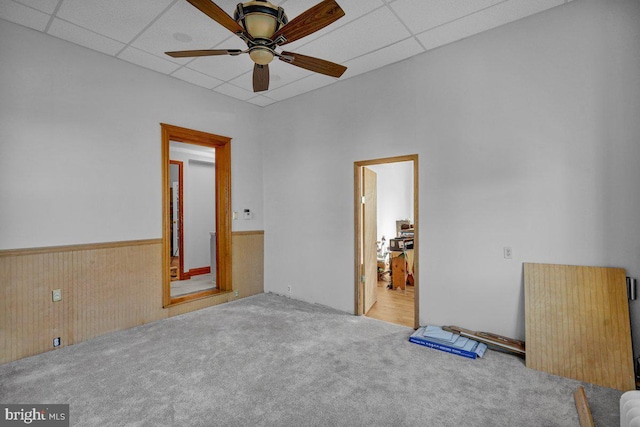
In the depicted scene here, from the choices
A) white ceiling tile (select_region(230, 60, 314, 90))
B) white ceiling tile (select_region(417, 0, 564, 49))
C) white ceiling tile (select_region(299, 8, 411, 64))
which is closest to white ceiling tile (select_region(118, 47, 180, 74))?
white ceiling tile (select_region(230, 60, 314, 90))

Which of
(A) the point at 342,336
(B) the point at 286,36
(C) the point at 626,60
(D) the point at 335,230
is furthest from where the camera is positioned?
(D) the point at 335,230

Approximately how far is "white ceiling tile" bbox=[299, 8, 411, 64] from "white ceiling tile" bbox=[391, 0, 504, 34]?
10 cm

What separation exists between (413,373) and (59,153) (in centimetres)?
406

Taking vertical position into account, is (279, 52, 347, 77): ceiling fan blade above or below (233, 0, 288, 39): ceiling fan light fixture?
below

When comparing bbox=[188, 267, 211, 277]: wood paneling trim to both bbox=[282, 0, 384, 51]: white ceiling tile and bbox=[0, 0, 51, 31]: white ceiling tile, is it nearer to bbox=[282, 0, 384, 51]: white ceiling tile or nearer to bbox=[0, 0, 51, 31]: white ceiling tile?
bbox=[0, 0, 51, 31]: white ceiling tile

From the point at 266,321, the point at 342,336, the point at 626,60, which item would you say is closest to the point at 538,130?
the point at 626,60

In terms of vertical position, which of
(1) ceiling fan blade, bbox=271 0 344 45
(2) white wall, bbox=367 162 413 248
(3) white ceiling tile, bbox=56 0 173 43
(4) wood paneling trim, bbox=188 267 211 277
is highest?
(3) white ceiling tile, bbox=56 0 173 43

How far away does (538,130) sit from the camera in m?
2.73

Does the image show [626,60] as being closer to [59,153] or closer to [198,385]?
[198,385]

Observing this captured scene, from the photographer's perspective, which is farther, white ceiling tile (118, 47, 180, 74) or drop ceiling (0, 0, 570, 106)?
white ceiling tile (118, 47, 180, 74)

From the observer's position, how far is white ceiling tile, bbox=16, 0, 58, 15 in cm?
252

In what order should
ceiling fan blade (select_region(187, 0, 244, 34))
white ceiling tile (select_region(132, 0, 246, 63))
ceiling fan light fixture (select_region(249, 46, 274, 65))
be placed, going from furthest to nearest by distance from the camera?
white ceiling tile (select_region(132, 0, 246, 63)) → ceiling fan light fixture (select_region(249, 46, 274, 65)) → ceiling fan blade (select_region(187, 0, 244, 34))

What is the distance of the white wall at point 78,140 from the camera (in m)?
2.81

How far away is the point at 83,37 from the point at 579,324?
539 centimetres
